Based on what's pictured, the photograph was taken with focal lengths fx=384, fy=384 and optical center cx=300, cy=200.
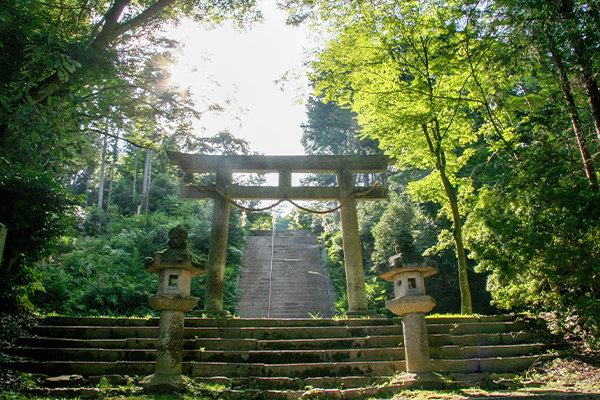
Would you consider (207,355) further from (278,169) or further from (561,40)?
(561,40)

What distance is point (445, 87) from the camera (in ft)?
32.1

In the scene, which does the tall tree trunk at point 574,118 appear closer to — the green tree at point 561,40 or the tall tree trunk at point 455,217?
the green tree at point 561,40

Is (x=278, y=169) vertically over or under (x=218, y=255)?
over

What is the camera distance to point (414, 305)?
19.0 feet

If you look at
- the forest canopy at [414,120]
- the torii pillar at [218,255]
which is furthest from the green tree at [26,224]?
the torii pillar at [218,255]

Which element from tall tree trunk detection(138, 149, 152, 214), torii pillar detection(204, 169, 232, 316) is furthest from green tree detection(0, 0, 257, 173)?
tall tree trunk detection(138, 149, 152, 214)

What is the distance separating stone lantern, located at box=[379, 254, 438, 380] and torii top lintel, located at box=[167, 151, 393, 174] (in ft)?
15.3

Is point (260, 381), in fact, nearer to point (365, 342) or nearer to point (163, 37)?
point (365, 342)

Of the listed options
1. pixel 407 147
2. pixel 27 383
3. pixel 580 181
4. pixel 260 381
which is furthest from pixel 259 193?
pixel 580 181

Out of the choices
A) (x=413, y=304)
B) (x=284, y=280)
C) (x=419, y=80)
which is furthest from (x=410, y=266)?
(x=284, y=280)

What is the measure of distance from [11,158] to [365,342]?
8769mm

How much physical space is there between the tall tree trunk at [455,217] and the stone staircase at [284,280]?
14.6 ft

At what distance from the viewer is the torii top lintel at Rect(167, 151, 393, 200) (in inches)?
398

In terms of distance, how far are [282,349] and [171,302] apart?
2172 mm
